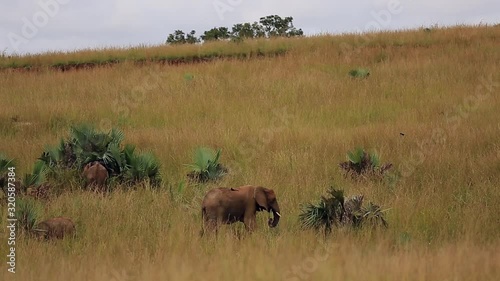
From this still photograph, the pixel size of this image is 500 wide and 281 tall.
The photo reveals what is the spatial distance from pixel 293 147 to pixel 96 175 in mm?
3128

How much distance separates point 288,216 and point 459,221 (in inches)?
60.1

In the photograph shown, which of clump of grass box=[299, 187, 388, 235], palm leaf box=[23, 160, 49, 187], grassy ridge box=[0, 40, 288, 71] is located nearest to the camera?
clump of grass box=[299, 187, 388, 235]

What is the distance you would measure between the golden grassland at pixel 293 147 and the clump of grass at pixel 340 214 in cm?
17

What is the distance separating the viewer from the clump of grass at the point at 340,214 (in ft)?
18.5

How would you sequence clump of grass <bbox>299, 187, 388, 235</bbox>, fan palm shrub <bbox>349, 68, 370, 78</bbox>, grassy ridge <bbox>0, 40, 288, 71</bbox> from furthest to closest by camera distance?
1. grassy ridge <bbox>0, 40, 288, 71</bbox>
2. fan palm shrub <bbox>349, 68, 370, 78</bbox>
3. clump of grass <bbox>299, 187, 388, 235</bbox>

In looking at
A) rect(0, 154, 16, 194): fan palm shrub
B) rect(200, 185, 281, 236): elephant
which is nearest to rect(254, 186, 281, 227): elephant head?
rect(200, 185, 281, 236): elephant

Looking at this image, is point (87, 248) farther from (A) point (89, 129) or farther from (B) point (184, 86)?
(B) point (184, 86)

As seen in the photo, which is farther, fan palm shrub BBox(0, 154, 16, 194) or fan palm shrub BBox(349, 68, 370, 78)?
fan palm shrub BBox(349, 68, 370, 78)

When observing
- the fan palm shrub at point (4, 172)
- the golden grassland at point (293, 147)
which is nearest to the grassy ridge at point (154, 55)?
the golden grassland at point (293, 147)

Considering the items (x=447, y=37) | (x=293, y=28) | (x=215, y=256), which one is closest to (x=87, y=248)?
(x=215, y=256)

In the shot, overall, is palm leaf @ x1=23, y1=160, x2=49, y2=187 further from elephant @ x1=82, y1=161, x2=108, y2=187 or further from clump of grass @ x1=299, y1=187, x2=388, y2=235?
clump of grass @ x1=299, y1=187, x2=388, y2=235

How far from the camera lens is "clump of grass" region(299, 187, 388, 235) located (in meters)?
5.63

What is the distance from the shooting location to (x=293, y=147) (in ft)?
31.2

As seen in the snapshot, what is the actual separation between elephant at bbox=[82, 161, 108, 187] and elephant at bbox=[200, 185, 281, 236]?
7.73ft
